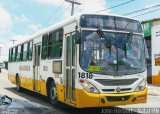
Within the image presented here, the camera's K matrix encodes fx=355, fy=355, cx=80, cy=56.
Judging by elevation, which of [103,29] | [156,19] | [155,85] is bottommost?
[155,85]

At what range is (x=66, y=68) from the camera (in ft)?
39.2

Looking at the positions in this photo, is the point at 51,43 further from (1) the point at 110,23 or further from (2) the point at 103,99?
(2) the point at 103,99

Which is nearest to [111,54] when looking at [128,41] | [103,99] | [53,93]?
[128,41]

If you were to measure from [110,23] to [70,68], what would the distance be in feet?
6.39

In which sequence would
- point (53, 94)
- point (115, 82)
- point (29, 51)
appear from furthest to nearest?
point (29, 51) < point (53, 94) < point (115, 82)

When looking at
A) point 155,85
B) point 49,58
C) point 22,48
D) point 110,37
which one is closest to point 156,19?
point 155,85

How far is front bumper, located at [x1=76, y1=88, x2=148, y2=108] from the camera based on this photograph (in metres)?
10.5

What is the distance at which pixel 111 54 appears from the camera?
1098cm

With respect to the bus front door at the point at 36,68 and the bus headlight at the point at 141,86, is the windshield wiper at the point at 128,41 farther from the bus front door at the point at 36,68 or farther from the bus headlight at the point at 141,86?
the bus front door at the point at 36,68

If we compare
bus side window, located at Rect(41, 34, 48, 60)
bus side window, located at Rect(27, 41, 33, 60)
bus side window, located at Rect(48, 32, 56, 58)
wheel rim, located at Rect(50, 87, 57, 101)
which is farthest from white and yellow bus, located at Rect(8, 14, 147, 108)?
bus side window, located at Rect(27, 41, 33, 60)

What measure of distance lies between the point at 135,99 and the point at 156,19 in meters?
16.5

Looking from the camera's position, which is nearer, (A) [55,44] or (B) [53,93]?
(A) [55,44]

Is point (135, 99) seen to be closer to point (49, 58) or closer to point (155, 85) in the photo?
point (49, 58)

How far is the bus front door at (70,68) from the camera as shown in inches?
444
